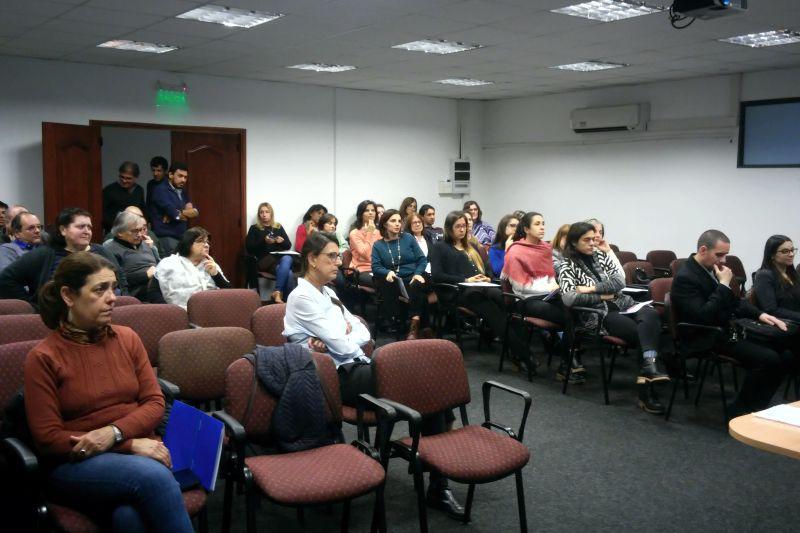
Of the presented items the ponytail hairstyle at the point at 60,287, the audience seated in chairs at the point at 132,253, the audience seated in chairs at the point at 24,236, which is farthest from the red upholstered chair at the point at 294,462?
the audience seated in chairs at the point at 24,236

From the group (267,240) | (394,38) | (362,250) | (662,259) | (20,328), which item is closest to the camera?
(20,328)

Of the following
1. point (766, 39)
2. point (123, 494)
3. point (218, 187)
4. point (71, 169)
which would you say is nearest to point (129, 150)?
point (218, 187)

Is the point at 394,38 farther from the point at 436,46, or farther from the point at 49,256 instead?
the point at 49,256

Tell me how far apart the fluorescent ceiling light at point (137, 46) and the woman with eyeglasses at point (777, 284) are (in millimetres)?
5526

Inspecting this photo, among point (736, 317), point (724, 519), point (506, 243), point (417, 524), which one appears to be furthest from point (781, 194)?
point (417, 524)

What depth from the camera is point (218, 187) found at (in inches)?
355

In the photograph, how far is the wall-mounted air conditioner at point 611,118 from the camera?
9352 mm

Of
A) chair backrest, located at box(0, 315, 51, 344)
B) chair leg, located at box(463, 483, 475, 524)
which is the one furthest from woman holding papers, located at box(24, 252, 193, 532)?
chair leg, located at box(463, 483, 475, 524)

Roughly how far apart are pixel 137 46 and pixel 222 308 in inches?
148

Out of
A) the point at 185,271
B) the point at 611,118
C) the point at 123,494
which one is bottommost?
the point at 123,494

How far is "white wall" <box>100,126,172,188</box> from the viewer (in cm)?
1036

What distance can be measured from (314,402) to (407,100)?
8.34 m

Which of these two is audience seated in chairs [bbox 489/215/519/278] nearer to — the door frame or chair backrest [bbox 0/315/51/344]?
the door frame

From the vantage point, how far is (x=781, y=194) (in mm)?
8180
